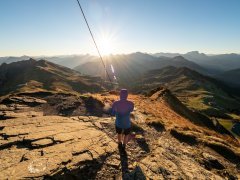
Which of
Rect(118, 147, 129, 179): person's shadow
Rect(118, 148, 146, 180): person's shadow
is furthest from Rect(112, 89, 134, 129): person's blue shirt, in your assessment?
Rect(118, 148, 146, 180): person's shadow

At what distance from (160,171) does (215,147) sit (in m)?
6.24

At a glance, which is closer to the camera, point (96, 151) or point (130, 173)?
point (130, 173)

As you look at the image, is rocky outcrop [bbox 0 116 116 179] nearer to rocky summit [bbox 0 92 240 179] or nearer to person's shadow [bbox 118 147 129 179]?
rocky summit [bbox 0 92 240 179]

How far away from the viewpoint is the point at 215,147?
15.5 metres

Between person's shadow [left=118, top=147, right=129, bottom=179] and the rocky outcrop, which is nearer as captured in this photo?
the rocky outcrop

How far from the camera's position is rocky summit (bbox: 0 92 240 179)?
33.3 ft

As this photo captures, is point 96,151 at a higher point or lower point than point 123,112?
lower

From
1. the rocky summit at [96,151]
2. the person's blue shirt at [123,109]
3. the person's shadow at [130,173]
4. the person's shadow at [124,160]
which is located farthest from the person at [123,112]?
the person's shadow at [130,173]

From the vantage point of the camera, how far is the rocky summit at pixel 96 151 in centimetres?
1014

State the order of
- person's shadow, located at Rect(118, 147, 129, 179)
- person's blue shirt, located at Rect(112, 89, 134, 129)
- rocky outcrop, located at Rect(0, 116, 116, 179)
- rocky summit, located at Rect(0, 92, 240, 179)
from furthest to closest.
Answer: person's blue shirt, located at Rect(112, 89, 134, 129) < person's shadow, located at Rect(118, 147, 129, 179) < rocky summit, located at Rect(0, 92, 240, 179) < rocky outcrop, located at Rect(0, 116, 116, 179)

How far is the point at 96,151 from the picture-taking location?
11945 millimetres

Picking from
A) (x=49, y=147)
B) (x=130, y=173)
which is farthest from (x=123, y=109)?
(x=49, y=147)

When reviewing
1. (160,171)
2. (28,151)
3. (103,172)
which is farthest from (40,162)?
(160,171)

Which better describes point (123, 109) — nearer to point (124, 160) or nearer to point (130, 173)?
point (124, 160)
